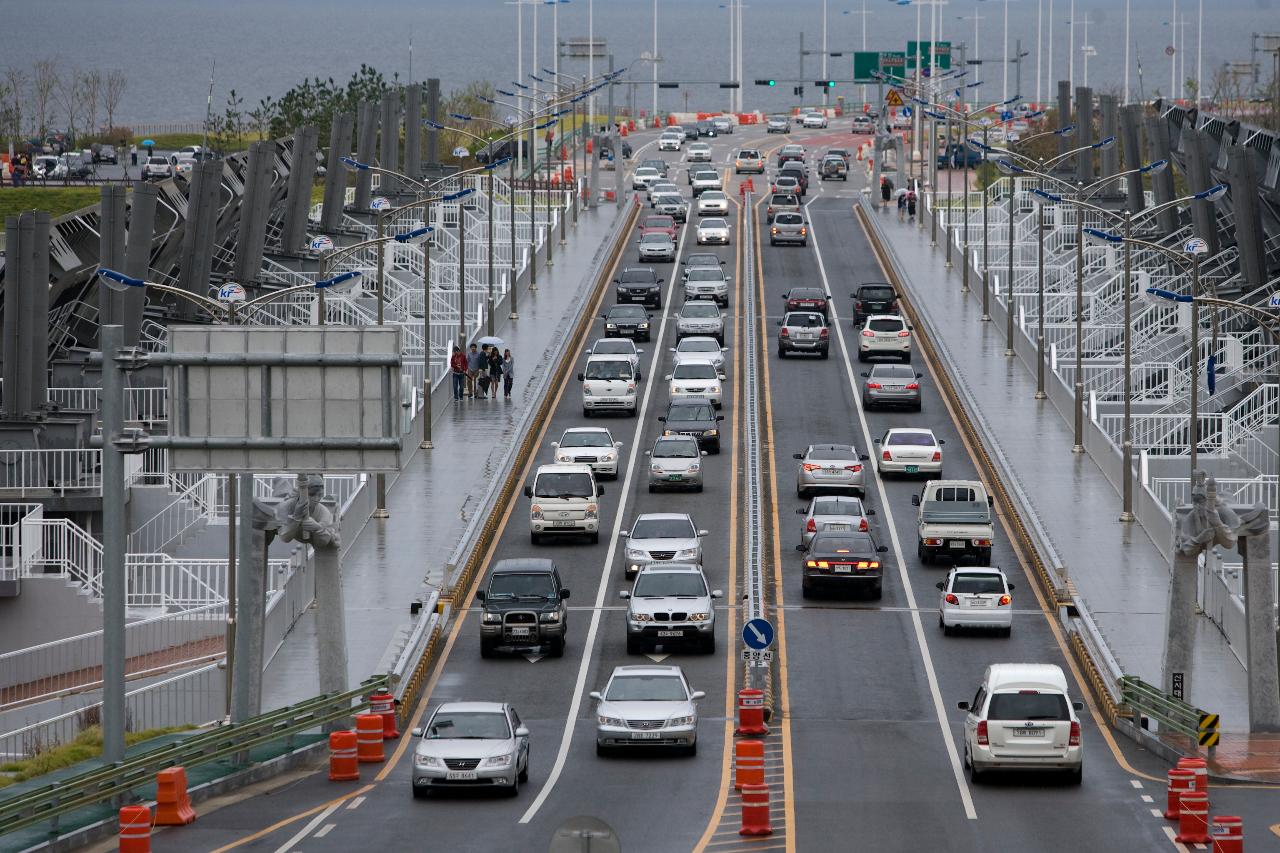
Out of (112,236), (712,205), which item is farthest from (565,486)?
(712,205)

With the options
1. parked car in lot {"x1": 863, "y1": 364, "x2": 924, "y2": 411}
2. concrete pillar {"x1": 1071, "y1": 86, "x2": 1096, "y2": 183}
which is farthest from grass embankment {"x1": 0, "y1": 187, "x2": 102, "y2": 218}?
parked car in lot {"x1": 863, "y1": 364, "x2": 924, "y2": 411}

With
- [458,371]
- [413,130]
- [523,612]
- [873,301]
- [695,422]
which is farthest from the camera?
[413,130]

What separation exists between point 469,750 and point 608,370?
1287 inches

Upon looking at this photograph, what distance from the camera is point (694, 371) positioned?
62375mm

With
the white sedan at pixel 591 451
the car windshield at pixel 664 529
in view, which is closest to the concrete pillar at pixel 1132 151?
the white sedan at pixel 591 451

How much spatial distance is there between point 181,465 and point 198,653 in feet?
46.0

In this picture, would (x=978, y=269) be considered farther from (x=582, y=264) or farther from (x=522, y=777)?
(x=522, y=777)

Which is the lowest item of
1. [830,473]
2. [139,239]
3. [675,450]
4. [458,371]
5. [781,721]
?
[781,721]

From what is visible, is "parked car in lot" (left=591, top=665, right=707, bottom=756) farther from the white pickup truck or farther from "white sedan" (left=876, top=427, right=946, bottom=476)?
"white sedan" (left=876, top=427, right=946, bottom=476)

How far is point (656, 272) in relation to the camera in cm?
8631

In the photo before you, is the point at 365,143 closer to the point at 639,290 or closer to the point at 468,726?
the point at 639,290

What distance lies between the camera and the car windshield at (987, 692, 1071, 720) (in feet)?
96.1

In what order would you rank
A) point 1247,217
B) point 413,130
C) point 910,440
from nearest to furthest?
point 910,440 < point 1247,217 < point 413,130

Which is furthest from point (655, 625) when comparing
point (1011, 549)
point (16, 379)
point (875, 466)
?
point (16, 379)
